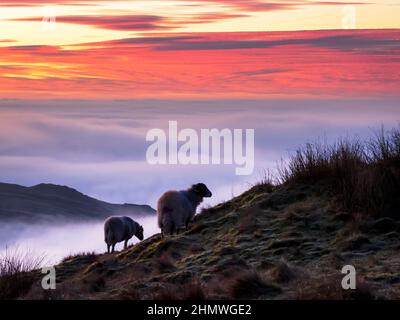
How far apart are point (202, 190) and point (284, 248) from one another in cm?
744

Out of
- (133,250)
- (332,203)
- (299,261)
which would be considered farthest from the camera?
(133,250)

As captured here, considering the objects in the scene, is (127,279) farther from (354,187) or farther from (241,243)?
(354,187)

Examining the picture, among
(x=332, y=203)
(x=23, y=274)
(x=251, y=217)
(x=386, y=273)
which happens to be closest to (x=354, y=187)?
(x=332, y=203)

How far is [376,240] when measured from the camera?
2112cm

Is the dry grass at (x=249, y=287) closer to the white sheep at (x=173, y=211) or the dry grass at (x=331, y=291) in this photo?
the dry grass at (x=331, y=291)

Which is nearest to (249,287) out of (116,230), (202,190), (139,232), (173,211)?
(173,211)

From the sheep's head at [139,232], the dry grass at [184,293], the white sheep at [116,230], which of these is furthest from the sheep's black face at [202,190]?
the dry grass at [184,293]

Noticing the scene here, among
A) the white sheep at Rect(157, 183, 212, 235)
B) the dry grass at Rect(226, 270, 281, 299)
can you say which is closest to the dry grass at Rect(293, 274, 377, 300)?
A: the dry grass at Rect(226, 270, 281, 299)

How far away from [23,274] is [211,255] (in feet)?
13.0

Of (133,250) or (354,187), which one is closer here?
(354,187)
